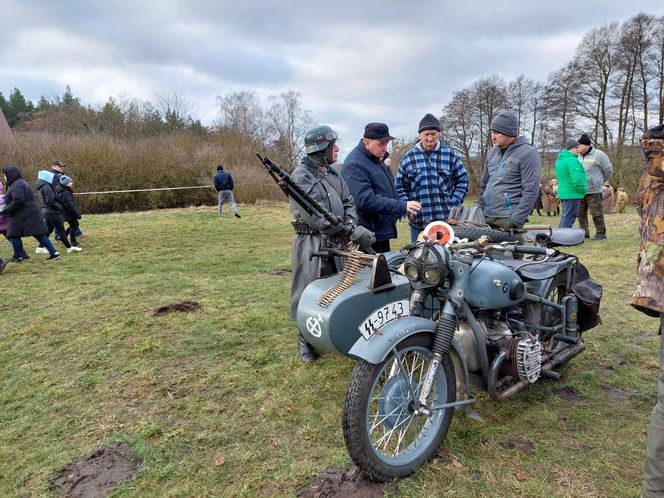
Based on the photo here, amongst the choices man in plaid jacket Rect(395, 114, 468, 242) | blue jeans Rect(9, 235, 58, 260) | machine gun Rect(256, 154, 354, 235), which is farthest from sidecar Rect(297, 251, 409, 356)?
blue jeans Rect(9, 235, 58, 260)

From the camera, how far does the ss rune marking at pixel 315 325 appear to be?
8.53 feet

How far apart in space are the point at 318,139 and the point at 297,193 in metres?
0.73

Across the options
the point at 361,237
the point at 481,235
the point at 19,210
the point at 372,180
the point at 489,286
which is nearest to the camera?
the point at 489,286

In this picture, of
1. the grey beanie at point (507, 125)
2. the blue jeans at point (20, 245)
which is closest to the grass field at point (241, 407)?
the grey beanie at point (507, 125)

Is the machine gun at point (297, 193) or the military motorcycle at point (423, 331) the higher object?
the machine gun at point (297, 193)

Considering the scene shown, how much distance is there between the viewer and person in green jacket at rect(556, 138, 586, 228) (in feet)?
26.1

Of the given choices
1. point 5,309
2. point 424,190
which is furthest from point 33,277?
point 424,190

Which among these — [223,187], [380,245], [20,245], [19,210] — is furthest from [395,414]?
[223,187]

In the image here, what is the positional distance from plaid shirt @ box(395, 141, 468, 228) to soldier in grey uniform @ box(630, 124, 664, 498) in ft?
8.13

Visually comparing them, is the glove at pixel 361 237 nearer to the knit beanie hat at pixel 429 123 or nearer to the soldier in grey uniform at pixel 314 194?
the soldier in grey uniform at pixel 314 194

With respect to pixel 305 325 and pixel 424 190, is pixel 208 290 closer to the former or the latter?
pixel 424 190

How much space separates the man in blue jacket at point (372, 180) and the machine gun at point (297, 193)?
74 cm

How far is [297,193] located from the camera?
9.50 feet

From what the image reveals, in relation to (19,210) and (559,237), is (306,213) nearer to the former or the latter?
(559,237)
